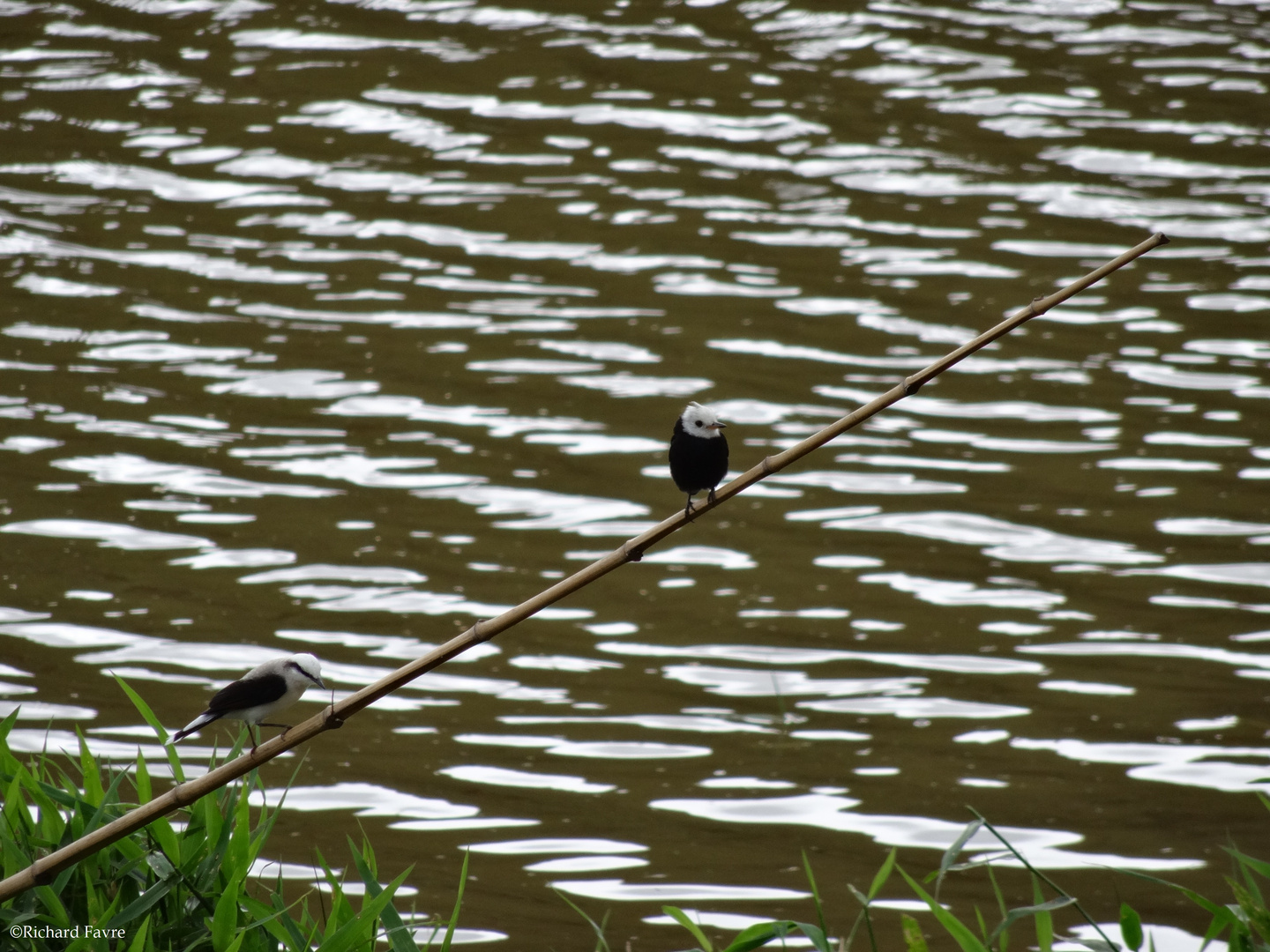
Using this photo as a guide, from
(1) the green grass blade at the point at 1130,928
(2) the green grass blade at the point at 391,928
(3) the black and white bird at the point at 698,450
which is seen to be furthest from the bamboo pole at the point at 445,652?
(1) the green grass blade at the point at 1130,928

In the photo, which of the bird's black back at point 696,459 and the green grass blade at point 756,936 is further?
the green grass blade at point 756,936

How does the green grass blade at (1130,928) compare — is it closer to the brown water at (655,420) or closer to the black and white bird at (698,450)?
the black and white bird at (698,450)

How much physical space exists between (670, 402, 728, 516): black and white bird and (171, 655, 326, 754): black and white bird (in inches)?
25.2

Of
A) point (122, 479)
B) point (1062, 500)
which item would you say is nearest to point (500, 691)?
point (122, 479)

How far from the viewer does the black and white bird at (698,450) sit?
231 cm

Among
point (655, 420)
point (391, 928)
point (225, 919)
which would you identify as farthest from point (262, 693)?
point (655, 420)

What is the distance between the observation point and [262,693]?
6.80 feet

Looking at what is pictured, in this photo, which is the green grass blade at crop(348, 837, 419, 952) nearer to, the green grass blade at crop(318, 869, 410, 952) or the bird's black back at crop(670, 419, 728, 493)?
the green grass blade at crop(318, 869, 410, 952)

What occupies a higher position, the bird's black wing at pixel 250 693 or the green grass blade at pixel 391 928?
the bird's black wing at pixel 250 693

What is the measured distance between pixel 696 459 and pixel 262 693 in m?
0.73

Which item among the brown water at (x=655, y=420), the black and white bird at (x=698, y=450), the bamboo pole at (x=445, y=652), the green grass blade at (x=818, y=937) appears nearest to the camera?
the bamboo pole at (x=445, y=652)

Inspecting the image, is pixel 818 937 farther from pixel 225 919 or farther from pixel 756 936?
pixel 225 919

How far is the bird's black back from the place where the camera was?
2311mm

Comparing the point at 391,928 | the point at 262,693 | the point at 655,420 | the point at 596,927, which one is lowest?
the point at 655,420
